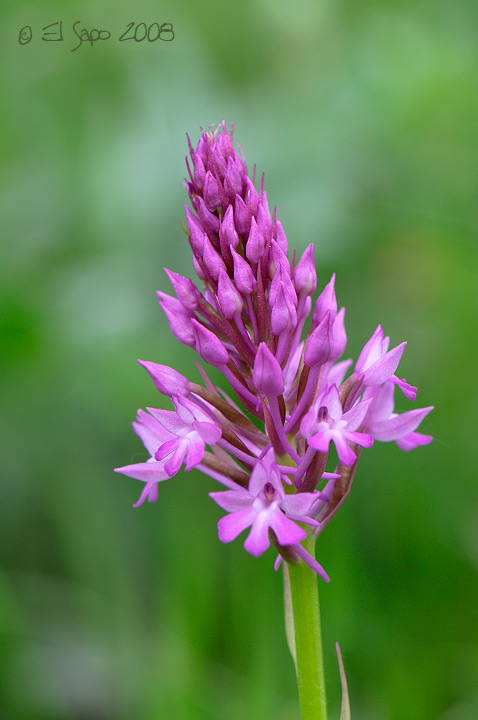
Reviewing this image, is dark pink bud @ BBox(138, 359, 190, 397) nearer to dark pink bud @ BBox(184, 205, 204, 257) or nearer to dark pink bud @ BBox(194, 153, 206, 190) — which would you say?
dark pink bud @ BBox(184, 205, 204, 257)

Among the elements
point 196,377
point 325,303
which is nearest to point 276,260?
point 325,303

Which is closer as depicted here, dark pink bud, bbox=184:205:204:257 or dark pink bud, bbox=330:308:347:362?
dark pink bud, bbox=184:205:204:257

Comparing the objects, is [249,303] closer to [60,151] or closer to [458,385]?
[458,385]

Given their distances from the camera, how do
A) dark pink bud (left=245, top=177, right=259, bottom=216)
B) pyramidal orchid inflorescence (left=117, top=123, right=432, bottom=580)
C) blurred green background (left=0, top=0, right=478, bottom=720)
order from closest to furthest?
pyramidal orchid inflorescence (left=117, top=123, right=432, bottom=580)
dark pink bud (left=245, top=177, right=259, bottom=216)
blurred green background (left=0, top=0, right=478, bottom=720)

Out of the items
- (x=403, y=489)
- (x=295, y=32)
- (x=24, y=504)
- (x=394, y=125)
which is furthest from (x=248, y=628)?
(x=295, y=32)

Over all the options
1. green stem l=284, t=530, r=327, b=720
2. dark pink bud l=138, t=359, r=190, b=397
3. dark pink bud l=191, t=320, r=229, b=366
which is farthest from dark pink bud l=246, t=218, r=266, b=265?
green stem l=284, t=530, r=327, b=720

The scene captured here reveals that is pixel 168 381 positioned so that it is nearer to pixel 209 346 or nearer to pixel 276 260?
pixel 209 346

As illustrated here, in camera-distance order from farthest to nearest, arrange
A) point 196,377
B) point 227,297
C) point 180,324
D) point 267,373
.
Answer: point 196,377 < point 180,324 < point 227,297 < point 267,373
